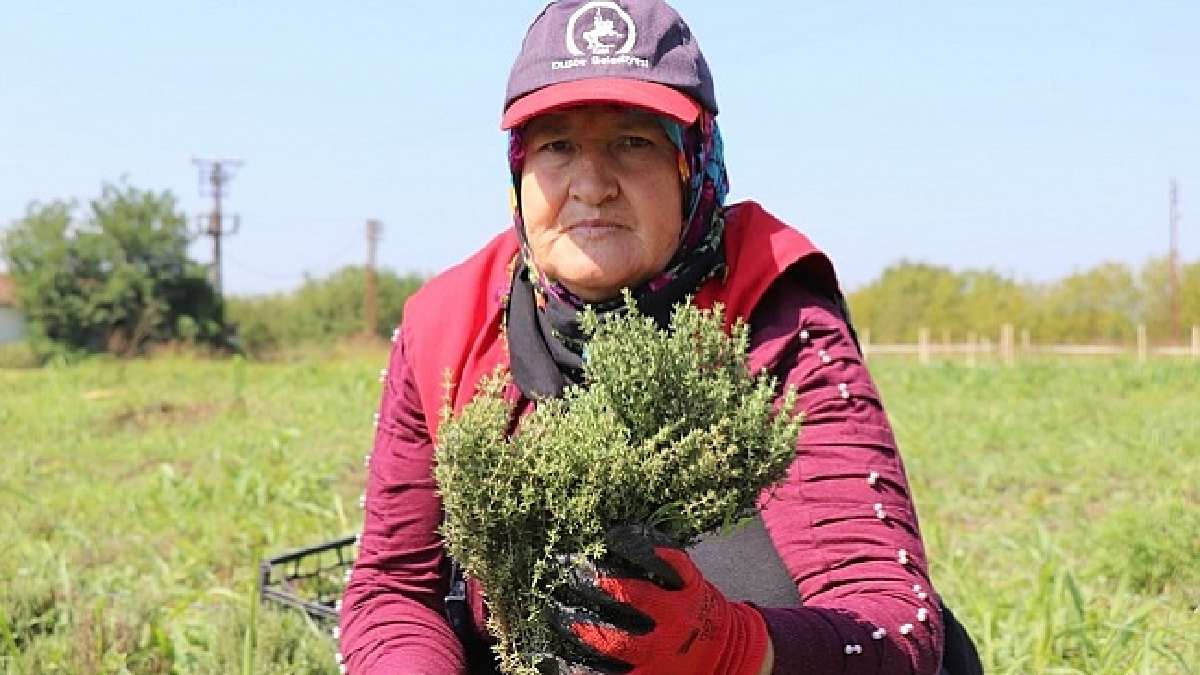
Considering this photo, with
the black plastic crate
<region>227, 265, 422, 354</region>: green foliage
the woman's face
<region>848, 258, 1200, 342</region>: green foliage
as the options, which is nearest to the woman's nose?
the woman's face

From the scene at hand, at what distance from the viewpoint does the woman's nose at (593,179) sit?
1618mm

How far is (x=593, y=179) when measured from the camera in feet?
5.31

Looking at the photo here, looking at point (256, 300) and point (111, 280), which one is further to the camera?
point (256, 300)

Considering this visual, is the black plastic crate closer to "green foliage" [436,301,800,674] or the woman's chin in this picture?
the woman's chin

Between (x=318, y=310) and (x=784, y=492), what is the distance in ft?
164

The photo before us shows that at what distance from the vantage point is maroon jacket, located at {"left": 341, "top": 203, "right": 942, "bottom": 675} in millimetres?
1488

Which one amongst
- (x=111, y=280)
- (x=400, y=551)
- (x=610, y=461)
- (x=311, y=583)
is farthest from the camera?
(x=111, y=280)

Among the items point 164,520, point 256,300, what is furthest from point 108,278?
point 164,520

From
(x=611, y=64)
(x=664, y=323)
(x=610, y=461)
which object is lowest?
(x=610, y=461)

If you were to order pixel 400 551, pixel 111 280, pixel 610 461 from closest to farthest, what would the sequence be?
pixel 610 461
pixel 400 551
pixel 111 280

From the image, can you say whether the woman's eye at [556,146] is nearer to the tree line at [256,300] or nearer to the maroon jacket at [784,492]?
the maroon jacket at [784,492]

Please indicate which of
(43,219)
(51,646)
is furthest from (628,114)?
(43,219)

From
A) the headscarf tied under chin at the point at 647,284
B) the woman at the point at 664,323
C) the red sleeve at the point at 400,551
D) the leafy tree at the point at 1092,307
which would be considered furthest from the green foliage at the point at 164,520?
the leafy tree at the point at 1092,307

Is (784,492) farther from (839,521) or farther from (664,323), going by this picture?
(664,323)
